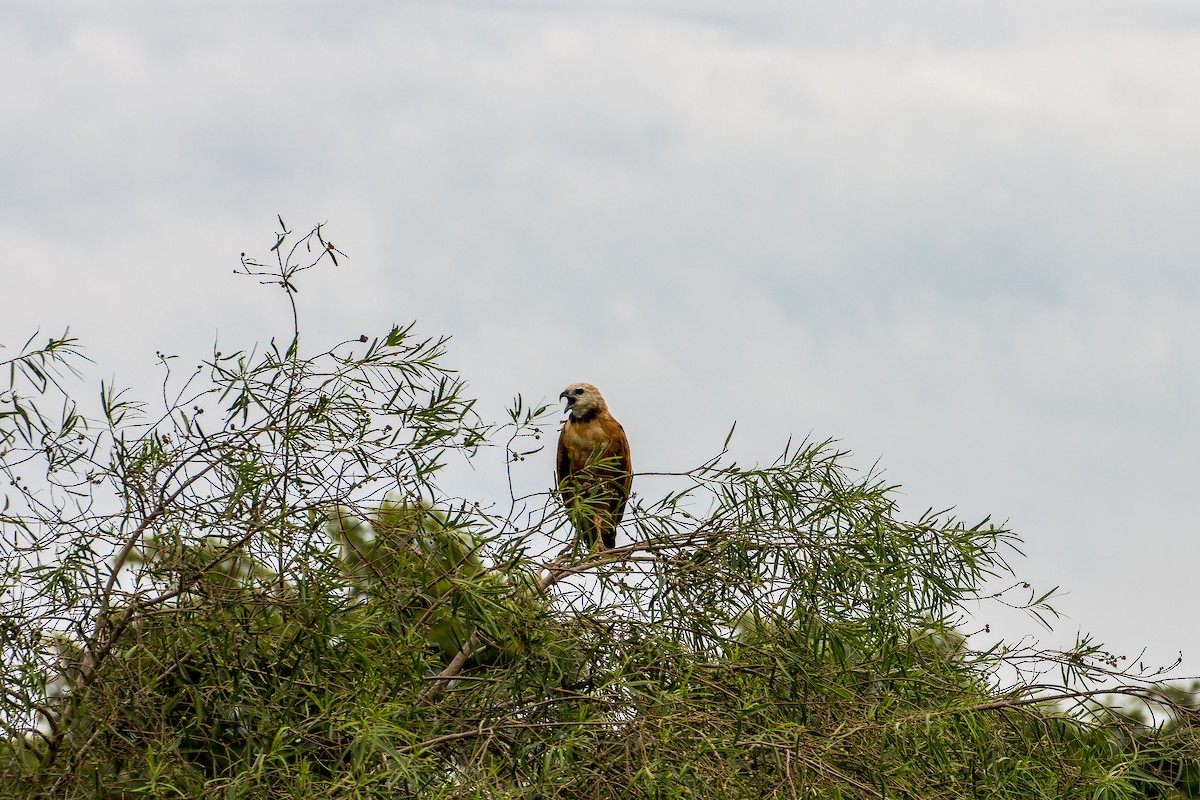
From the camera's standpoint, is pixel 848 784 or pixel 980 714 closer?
pixel 848 784

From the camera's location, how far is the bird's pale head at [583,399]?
8.10 meters

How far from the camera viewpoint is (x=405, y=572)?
384 centimetres

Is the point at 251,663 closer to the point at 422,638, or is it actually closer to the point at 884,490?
the point at 422,638

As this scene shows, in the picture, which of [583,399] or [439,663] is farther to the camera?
[583,399]

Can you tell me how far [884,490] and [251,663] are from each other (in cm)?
230

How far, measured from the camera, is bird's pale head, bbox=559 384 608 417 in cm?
810

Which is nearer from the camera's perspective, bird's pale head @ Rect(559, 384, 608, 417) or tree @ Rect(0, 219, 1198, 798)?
tree @ Rect(0, 219, 1198, 798)

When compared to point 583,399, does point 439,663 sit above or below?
below

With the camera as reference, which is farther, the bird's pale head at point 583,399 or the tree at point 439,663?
the bird's pale head at point 583,399

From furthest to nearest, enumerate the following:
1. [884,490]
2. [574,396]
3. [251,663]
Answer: [574,396], [884,490], [251,663]

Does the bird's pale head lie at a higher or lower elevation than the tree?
higher

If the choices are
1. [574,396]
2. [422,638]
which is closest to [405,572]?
[422,638]

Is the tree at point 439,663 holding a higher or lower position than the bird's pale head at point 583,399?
lower

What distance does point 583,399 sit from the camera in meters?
8.12
